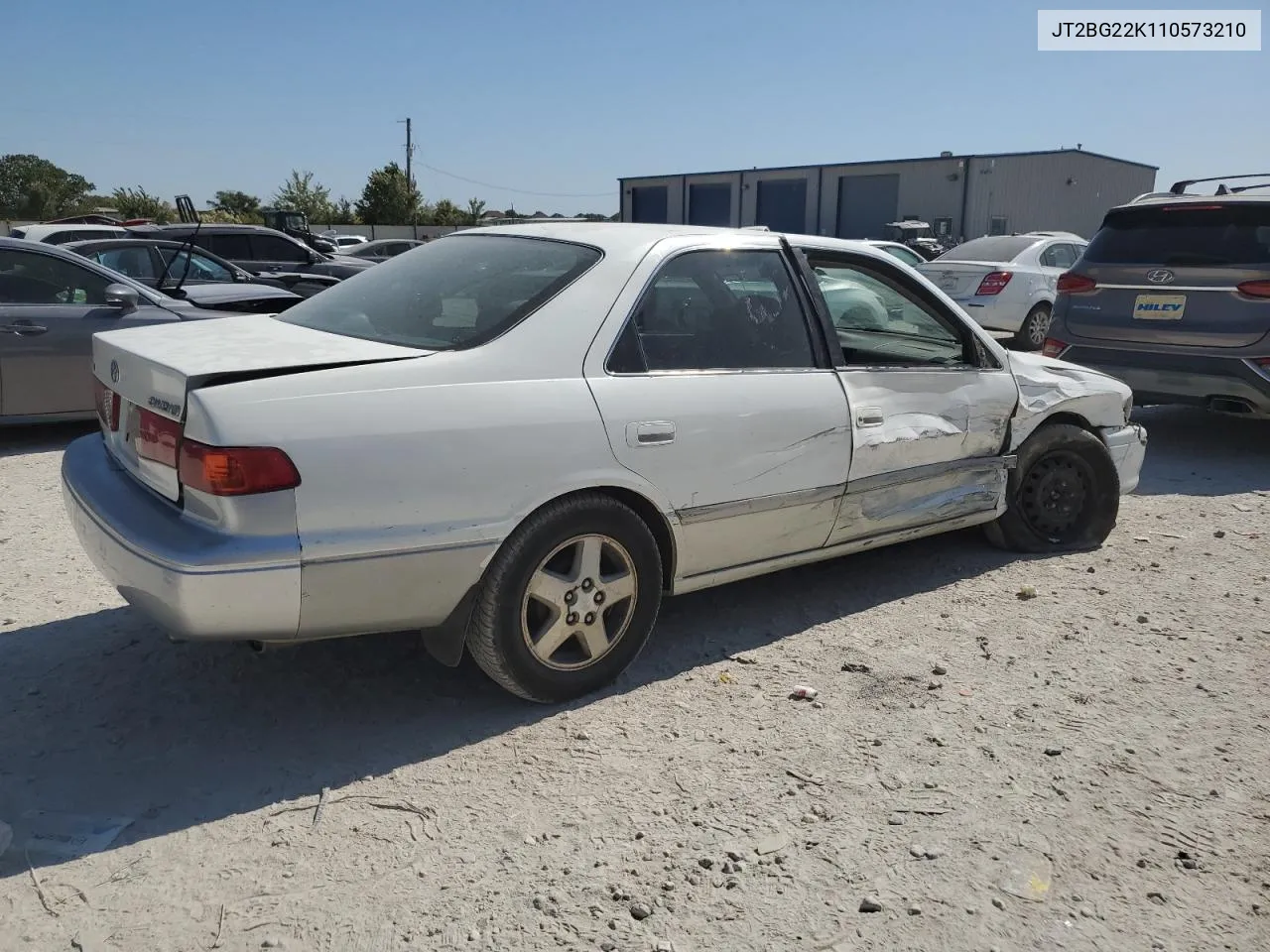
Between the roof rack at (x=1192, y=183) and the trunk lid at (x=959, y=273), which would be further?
the trunk lid at (x=959, y=273)

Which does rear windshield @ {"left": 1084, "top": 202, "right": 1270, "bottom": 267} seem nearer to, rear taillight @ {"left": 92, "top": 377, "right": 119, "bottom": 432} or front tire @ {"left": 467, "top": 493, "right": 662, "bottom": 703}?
front tire @ {"left": 467, "top": 493, "right": 662, "bottom": 703}

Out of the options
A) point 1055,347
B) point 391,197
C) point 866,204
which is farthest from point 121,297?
point 391,197

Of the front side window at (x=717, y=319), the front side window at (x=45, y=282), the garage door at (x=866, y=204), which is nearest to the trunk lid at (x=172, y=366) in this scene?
the front side window at (x=717, y=319)

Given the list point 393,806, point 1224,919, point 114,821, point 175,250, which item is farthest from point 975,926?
point 175,250

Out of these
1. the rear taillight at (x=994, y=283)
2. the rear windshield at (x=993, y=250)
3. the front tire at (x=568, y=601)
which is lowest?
the front tire at (x=568, y=601)

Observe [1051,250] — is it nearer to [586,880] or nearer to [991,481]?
[991,481]

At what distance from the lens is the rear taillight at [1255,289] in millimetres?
6859

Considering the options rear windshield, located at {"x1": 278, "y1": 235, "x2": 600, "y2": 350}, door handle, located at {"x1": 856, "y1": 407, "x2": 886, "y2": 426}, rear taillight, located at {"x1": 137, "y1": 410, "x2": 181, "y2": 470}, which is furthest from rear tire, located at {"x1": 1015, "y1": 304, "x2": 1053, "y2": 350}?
rear taillight, located at {"x1": 137, "y1": 410, "x2": 181, "y2": 470}

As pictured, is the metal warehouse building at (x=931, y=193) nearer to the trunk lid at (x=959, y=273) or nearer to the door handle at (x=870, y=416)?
the trunk lid at (x=959, y=273)

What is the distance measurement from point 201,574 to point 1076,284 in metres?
7.03

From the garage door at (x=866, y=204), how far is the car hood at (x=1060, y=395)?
3948 cm

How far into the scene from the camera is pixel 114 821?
9.09ft

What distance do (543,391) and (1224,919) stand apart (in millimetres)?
2262

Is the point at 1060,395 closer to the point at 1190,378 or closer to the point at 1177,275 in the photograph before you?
the point at 1190,378
